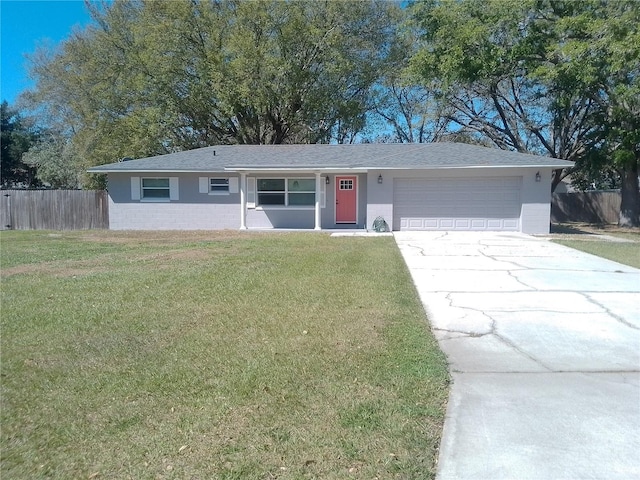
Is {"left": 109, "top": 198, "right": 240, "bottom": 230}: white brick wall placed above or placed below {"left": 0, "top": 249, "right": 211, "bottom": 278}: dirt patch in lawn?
above

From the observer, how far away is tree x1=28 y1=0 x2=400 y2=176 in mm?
24297

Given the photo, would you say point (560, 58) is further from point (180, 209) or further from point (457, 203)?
point (180, 209)

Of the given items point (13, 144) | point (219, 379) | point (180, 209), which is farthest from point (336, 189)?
point (13, 144)

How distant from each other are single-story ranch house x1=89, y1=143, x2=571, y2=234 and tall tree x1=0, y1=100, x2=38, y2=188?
24.6m

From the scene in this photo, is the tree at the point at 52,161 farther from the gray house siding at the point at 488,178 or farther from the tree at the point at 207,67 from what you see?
the gray house siding at the point at 488,178

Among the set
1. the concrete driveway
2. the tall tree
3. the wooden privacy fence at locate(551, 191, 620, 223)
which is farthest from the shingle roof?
the tall tree

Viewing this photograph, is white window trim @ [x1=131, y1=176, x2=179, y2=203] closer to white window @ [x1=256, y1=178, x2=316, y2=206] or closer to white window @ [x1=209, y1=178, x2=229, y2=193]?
white window @ [x1=209, y1=178, x2=229, y2=193]

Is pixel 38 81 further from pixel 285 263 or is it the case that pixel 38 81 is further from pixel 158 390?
pixel 158 390

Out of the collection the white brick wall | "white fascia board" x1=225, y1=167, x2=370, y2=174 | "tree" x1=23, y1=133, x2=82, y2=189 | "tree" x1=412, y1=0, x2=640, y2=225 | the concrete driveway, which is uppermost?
"tree" x1=412, y1=0, x2=640, y2=225

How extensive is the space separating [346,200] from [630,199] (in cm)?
1351

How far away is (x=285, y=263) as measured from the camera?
9758 millimetres

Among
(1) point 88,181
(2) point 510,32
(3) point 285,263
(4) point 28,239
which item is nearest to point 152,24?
(1) point 88,181

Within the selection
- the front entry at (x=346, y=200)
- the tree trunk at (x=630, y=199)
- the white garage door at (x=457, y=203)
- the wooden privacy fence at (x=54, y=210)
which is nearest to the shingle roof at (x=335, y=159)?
the white garage door at (x=457, y=203)

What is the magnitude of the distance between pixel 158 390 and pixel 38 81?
109ft
